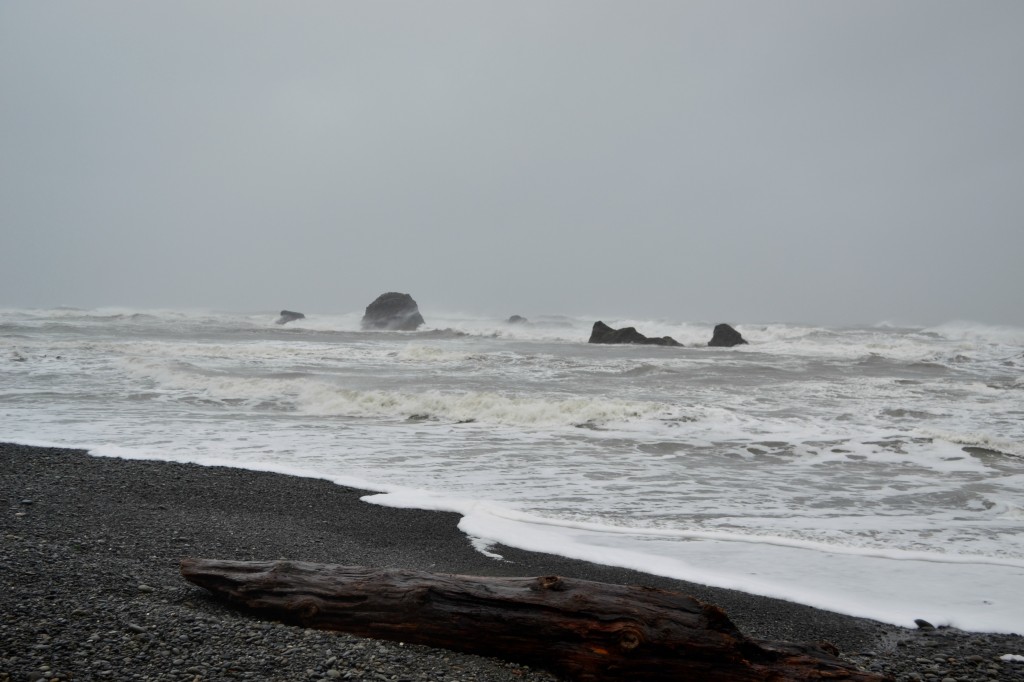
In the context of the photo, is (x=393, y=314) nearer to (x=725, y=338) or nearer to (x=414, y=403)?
(x=725, y=338)

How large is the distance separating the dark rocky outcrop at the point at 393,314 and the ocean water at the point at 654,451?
30178 mm

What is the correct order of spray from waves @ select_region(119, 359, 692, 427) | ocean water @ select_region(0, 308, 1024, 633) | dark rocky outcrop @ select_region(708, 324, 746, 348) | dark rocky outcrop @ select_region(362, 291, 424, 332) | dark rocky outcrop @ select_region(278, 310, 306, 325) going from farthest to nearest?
dark rocky outcrop @ select_region(278, 310, 306, 325), dark rocky outcrop @ select_region(362, 291, 424, 332), dark rocky outcrop @ select_region(708, 324, 746, 348), spray from waves @ select_region(119, 359, 692, 427), ocean water @ select_region(0, 308, 1024, 633)

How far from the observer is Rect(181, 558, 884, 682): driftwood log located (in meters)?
2.81

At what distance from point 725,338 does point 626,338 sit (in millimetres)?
5177

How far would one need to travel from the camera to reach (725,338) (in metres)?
34.4

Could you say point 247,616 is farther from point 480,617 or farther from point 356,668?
point 480,617

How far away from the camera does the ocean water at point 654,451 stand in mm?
5066

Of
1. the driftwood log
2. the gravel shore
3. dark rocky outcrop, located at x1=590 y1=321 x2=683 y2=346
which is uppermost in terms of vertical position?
dark rocky outcrop, located at x1=590 y1=321 x2=683 y2=346

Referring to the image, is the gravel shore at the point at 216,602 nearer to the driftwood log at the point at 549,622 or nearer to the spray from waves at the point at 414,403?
the driftwood log at the point at 549,622

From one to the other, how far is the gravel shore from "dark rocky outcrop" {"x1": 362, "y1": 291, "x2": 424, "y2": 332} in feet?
144

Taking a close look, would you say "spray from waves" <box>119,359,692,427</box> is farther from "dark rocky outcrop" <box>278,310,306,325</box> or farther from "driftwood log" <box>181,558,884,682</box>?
"dark rocky outcrop" <box>278,310,306,325</box>

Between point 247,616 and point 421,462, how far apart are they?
508cm

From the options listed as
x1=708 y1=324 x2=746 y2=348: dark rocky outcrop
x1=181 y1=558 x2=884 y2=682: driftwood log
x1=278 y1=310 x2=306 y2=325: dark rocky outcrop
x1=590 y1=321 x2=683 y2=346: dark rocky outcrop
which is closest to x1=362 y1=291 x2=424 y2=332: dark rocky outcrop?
x1=278 y1=310 x2=306 y2=325: dark rocky outcrop

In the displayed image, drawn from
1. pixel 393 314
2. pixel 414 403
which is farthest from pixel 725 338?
pixel 393 314
